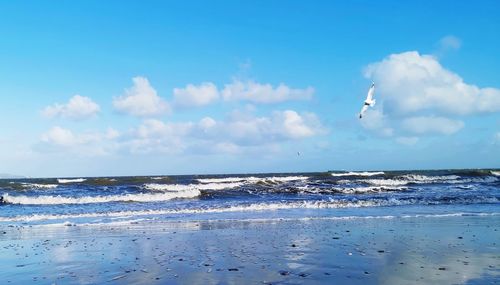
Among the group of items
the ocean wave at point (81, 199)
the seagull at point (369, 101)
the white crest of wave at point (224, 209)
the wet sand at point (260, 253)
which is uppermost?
the seagull at point (369, 101)

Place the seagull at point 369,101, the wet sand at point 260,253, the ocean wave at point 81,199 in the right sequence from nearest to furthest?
the wet sand at point 260,253 → the seagull at point 369,101 → the ocean wave at point 81,199

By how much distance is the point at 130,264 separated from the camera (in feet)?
33.7

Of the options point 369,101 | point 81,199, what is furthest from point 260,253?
point 81,199

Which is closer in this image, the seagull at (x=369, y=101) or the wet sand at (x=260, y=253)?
the wet sand at (x=260, y=253)

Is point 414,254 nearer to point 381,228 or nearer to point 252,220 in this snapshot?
point 381,228

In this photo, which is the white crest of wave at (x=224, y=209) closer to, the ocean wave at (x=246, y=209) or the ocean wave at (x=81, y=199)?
the ocean wave at (x=246, y=209)

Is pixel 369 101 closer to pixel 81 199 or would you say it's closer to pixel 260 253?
pixel 260 253

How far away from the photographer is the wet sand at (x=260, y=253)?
8.86 meters

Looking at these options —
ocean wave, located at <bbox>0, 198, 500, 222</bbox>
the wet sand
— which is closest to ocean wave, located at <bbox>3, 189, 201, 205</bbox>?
ocean wave, located at <bbox>0, 198, 500, 222</bbox>

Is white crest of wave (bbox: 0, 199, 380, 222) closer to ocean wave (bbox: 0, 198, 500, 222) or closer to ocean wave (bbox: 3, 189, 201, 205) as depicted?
ocean wave (bbox: 0, 198, 500, 222)

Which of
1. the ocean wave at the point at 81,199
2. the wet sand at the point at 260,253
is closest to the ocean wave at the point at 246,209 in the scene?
the wet sand at the point at 260,253

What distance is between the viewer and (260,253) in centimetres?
1119

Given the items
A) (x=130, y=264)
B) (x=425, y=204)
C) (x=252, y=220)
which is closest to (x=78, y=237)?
(x=130, y=264)

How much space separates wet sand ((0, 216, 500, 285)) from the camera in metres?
8.86
